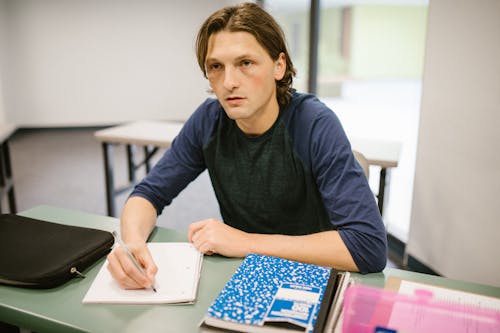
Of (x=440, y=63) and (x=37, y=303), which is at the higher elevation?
(x=440, y=63)

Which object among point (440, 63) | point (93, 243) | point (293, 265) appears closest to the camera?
point (293, 265)

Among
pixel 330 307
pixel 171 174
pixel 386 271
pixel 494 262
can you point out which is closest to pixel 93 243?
pixel 171 174

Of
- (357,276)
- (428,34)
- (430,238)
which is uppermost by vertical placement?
(428,34)

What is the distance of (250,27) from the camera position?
1.14m

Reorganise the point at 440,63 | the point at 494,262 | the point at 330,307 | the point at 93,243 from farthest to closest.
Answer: the point at 440,63
the point at 494,262
the point at 93,243
the point at 330,307

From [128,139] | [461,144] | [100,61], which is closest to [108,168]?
[128,139]

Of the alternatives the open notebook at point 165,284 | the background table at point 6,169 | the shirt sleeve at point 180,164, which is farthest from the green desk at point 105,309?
the background table at point 6,169

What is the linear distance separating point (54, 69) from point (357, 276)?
20.6ft

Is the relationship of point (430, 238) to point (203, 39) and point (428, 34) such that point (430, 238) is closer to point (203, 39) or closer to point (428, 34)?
point (428, 34)

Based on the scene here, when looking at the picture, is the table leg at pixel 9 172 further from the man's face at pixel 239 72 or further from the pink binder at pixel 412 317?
the pink binder at pixel 412 317

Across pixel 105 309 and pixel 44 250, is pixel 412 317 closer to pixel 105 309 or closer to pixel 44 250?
pixel 105 309

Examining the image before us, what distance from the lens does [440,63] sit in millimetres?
2010

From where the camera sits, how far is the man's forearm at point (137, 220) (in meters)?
1.03

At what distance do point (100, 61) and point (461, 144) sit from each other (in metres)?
5.56
